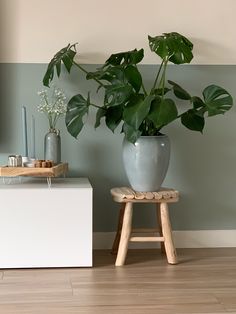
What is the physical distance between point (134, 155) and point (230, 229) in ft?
3.08

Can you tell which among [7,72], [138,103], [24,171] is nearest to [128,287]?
[24,171]

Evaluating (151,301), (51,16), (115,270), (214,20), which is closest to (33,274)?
(115,270)

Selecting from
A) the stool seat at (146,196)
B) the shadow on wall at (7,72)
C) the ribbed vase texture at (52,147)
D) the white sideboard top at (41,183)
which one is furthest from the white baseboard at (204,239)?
the shadow on wall at (7,72)

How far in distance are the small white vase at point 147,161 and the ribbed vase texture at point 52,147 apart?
411mm

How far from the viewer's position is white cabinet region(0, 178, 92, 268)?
3078 mm

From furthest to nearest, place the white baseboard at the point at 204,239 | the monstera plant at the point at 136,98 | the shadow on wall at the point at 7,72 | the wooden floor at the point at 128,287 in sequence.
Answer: the white baseboard at the point at 204,239
the shadow on wall at the point at 7,72
the monstera plant at the point at 136,98
the wooden floor at the point at 128,287

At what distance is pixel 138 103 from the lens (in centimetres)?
308

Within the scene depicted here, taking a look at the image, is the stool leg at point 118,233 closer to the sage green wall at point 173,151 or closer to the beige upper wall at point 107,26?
the sage green wall at point 173,151

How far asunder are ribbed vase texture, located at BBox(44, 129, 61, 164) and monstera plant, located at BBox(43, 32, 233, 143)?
15 centimetres

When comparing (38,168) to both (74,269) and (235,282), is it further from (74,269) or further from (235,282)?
(235,282)

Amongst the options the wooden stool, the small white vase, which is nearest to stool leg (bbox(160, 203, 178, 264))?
the wooden stool

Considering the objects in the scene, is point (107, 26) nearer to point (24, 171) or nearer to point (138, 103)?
point (138, 103)

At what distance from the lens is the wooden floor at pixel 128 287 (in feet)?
8.21

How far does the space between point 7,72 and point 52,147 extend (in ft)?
1.86
